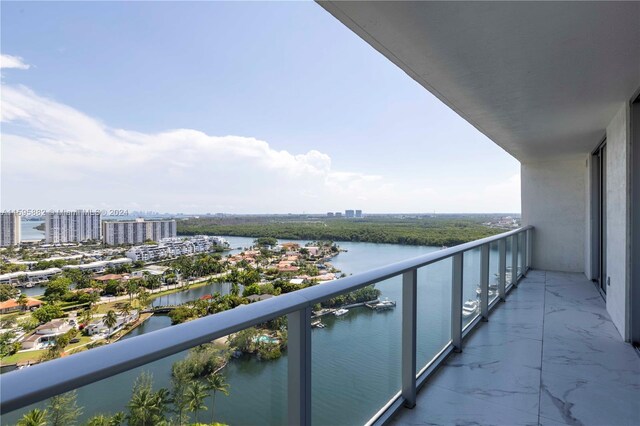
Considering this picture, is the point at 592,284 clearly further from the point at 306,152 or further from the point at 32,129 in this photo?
the point at 306,152

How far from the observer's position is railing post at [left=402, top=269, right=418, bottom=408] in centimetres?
239

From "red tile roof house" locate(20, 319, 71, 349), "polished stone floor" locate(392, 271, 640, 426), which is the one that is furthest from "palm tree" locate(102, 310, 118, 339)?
"polished stone floor" locate(392, 271, 640, 426)

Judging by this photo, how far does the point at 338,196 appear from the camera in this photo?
144 feet

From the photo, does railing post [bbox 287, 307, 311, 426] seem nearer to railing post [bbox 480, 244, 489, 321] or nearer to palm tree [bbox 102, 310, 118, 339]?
railing post [bbox 480, 244, 489, 321]

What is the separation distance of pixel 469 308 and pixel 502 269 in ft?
6.42

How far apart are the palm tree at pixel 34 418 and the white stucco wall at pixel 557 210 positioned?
29.7ft

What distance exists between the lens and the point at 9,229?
13.8 m

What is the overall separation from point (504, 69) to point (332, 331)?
270 cm

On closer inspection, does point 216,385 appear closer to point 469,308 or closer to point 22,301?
point 469,308

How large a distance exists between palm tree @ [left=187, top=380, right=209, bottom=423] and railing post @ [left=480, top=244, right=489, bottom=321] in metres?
3.87

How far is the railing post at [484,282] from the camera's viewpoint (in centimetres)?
428

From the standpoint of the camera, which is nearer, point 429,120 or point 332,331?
point 332,331

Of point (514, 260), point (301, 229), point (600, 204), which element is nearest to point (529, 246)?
point (600, 204)

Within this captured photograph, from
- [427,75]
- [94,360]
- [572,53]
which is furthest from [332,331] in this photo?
[572,53]
